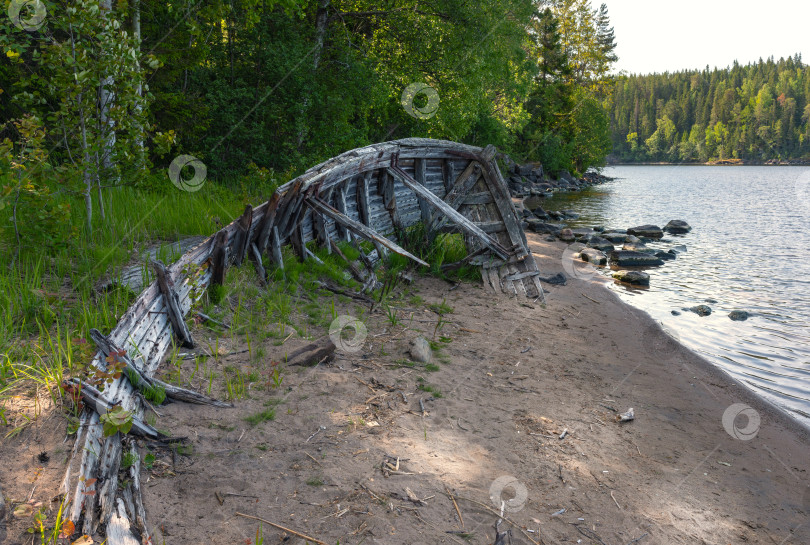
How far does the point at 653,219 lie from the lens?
27.0 m

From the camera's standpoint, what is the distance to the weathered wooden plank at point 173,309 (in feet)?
15.0

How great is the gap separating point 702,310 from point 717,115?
14930 cm

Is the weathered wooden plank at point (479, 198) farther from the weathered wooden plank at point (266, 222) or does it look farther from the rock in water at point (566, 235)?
the rock in water at point (566, 235)

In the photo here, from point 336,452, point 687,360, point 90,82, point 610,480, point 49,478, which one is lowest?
point 687,360

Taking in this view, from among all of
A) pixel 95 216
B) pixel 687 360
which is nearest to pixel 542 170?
pixel 687 360

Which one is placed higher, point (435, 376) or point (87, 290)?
point (87, 290)

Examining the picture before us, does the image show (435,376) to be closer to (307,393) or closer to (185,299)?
(307,393)

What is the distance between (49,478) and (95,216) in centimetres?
482

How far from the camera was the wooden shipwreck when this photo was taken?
2.85 m

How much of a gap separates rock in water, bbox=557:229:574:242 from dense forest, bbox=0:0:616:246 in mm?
5516

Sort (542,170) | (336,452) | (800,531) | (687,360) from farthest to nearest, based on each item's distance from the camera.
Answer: (542,170) → (687,360) → (800,531) → (336,452)

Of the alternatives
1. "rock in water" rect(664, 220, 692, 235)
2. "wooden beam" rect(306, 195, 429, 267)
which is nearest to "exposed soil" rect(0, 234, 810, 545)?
"wooden beam" rect(306, 195, 429, 267)

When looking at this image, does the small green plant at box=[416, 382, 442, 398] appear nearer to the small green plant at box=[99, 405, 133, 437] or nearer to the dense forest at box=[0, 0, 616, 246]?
the small green plant at box=[99, 405, 133, 437]

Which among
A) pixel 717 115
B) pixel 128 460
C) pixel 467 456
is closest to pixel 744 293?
pixel 467 456
